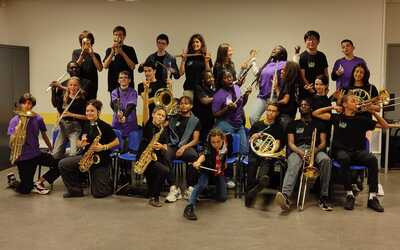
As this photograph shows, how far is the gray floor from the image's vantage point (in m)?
4.05

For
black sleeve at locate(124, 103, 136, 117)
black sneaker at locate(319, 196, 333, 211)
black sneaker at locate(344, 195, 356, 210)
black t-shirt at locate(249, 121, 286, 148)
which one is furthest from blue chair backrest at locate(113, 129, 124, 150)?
black sneaker at locate(344, 195, 356, 210)

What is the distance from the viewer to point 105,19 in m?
7.79

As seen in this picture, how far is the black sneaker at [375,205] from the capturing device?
505cm

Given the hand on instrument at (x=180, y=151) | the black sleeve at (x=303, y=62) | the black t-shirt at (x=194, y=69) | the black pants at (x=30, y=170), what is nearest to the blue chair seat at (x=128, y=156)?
the hand on instrument at (x=180, y=151)

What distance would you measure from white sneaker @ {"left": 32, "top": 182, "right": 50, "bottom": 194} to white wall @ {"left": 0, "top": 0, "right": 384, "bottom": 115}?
7.97 feet

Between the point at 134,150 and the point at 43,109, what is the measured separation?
10.0ft

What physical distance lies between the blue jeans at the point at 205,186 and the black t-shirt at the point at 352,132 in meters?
1.30

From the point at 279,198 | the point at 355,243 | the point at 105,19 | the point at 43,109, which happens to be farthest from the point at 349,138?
the point at 43,109

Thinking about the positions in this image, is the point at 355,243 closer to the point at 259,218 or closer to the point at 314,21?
the point at 259,218

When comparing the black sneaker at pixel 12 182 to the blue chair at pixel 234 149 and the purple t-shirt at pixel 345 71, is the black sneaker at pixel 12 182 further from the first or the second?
the purple t-shirt at pixel 345 71

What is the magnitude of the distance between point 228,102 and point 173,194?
4.08 ft

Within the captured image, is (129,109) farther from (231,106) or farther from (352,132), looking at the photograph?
(352,132)

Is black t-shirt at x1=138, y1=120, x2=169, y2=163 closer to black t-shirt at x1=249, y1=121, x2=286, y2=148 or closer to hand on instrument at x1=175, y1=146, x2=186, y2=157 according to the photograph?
hand on instrument at x1=175, y1=146, x2=186, y2=157

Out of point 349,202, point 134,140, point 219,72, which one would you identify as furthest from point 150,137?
point 349,202
